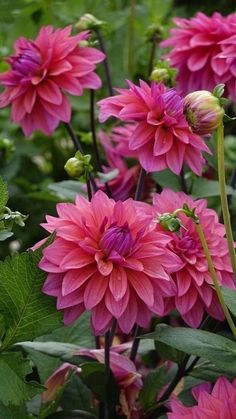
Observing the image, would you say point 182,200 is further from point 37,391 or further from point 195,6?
point 195,6

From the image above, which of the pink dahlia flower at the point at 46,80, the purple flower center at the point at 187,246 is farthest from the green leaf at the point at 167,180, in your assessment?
the purple flower center at the point at 187,246

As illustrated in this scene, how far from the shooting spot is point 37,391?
691mm

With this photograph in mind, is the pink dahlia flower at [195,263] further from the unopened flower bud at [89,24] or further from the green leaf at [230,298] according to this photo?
the unopened flower bud at [89,24]

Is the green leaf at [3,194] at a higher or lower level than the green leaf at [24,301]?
higher

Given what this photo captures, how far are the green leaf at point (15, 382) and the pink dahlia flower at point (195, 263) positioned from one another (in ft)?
0.43

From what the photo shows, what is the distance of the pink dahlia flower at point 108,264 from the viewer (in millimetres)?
628

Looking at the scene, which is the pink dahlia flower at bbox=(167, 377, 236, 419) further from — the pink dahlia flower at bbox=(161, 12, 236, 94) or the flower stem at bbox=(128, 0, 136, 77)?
the flower stem at bbox=(128, 0, 136, 77)

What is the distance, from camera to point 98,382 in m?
0.76

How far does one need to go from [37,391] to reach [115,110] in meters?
0.24

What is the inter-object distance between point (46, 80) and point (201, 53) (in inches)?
7.2

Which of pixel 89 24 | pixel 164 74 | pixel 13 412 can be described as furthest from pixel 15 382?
pixel 89 24

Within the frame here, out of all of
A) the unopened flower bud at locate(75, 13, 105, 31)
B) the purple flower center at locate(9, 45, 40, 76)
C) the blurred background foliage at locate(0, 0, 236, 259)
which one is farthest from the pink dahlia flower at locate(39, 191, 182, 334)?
the blurred background foliage at locate(0, 0, 236, 259)

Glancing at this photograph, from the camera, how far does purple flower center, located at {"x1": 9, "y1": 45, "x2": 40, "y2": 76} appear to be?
86cm

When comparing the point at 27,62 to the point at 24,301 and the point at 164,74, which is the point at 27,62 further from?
the point at 24,301
